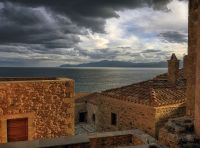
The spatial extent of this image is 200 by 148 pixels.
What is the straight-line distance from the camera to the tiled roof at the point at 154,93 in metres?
18.2

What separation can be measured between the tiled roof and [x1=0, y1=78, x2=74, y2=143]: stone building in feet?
24.4

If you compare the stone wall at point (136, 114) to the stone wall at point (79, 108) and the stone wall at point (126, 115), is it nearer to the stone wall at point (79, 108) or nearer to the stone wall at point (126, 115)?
the stone wall at point (126, 115)

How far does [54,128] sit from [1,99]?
2.77 metres

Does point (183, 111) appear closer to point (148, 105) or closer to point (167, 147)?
point (148, 105)

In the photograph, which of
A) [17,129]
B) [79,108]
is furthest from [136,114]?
[79,108]

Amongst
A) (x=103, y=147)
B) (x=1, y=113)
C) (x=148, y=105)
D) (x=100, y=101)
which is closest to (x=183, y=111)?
(x=148, y=105)

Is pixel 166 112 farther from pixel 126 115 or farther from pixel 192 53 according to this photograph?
pixel 192 53

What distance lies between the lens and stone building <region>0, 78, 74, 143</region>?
11.2 metres

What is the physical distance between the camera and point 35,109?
462 inches

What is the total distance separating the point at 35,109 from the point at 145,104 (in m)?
8.87

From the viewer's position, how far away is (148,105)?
17.9 m

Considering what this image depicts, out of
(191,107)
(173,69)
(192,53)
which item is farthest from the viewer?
(173,69)

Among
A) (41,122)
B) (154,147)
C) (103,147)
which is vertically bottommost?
(103,147)

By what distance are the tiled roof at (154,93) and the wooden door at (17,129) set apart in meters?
9.04
